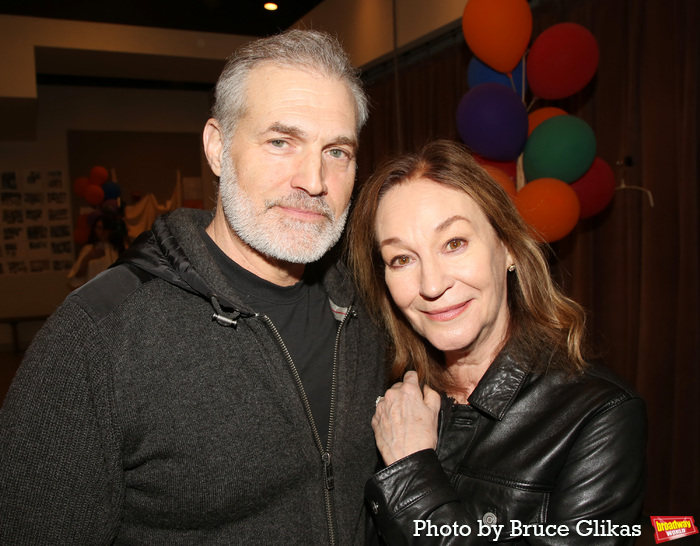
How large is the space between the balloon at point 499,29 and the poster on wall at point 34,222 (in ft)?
19.8

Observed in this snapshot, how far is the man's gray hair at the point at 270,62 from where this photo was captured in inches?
53.0

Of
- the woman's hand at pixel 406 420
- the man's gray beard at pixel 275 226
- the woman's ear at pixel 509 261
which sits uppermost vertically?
the man's gray beard at pixel 275 226

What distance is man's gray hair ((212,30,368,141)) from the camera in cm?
135

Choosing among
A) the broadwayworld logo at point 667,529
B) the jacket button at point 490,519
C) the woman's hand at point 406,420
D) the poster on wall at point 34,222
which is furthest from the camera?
the poster on wall at point 34,222

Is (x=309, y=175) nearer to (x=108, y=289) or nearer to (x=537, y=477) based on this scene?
(x=108, y=289)

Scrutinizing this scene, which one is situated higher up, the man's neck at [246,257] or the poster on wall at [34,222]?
the poster on wall at [34,222]

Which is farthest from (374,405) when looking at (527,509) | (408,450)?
(527,509)

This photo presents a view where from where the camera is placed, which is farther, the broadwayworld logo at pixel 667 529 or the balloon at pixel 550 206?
the balloon at pixel 550 206

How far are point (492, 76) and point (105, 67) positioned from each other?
468cm

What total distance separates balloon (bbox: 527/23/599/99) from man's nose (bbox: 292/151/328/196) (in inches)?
83.7

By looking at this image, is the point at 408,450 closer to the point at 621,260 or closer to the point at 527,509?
the point at 527,509

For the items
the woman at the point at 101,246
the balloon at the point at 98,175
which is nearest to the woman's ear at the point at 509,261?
the woman at the point at 101,246

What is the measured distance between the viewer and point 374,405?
1.47m

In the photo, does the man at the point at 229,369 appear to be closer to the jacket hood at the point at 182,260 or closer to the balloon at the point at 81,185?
the jacket hood at the point at 182,260
